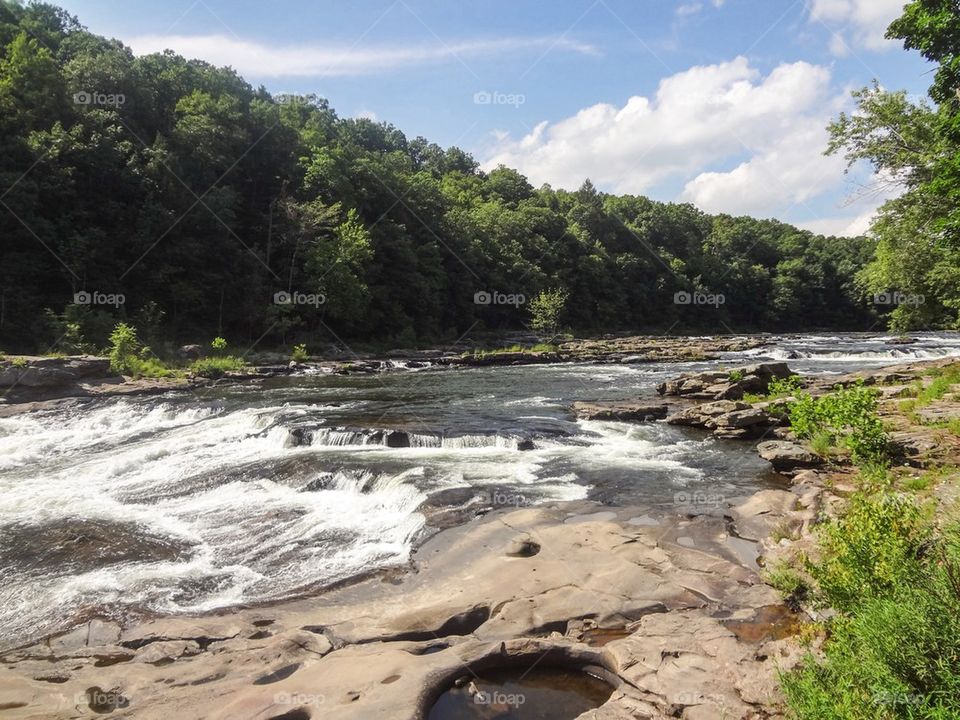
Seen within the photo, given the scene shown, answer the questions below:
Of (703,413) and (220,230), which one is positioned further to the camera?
(220,230)

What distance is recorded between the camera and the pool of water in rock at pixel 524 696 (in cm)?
510

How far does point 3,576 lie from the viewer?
8.45 m

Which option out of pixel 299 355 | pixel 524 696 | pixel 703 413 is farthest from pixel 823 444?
pixel 299 355

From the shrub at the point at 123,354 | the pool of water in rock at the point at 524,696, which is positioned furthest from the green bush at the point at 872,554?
the shrub at the point at 123,354

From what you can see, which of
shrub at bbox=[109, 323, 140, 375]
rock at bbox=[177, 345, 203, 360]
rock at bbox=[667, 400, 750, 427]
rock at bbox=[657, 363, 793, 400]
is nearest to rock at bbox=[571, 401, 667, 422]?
rock at bbox=[667, 400, 750, 427]

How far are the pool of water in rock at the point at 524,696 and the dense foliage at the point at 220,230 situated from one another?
30373mm

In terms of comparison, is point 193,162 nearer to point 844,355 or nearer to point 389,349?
point 389,349

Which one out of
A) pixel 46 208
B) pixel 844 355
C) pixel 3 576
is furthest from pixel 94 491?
pixel 844 355

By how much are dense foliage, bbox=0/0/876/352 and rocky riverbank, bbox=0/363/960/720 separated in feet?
90.1

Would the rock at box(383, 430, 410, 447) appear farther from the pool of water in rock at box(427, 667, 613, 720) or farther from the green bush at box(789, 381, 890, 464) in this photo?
the pool of water in rock at box(427, 667, 613, 720)

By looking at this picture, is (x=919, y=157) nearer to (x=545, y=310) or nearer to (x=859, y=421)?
(x=859, y=421)

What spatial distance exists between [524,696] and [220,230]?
43.1 metres

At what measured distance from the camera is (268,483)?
41.0 ft

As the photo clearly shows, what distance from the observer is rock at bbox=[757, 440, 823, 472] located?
12.2 metres
